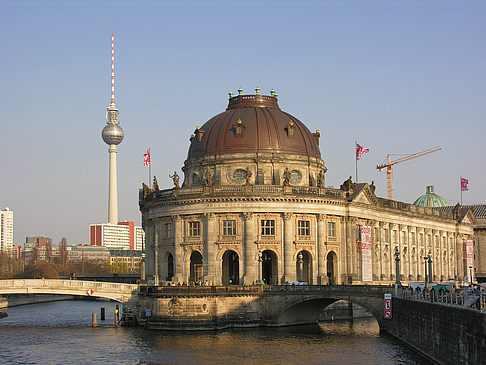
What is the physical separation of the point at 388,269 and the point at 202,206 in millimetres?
36931

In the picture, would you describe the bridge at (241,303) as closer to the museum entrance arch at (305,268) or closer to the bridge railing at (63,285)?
the bridge railing at (63,285)

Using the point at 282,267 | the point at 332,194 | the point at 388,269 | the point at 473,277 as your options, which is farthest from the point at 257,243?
the point at 473,277

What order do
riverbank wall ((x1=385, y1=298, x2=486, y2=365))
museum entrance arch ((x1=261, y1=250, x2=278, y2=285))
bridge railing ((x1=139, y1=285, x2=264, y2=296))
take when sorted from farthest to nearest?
museum entrance arch ((x1=261, y1=250, x2=278, y2=285)), bridge railing ((x1=139, y1=285, x2=264, y2=296)), riverbank wall ((x1=385, y1=298, x2=486, y2=365))

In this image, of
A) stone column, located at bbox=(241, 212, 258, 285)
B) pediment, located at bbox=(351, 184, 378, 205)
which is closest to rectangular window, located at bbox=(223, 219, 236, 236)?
stone column, located at bbox=(241, 212, 258, 285)

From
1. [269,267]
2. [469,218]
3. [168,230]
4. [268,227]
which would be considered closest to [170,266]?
[168,230]

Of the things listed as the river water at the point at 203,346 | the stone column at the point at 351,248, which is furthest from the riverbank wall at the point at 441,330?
the stone column at the point at 351,248

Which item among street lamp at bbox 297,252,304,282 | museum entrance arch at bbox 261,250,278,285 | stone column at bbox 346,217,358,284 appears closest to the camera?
street lamp at bbox 297,252,304,282

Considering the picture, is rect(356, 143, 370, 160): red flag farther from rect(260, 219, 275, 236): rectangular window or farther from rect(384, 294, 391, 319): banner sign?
rect(384, 294, 391, 319): banner sign

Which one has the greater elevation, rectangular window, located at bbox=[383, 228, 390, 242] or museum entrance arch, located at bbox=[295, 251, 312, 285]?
rectangular window, located at bbox=[383, 228, 390, 242]

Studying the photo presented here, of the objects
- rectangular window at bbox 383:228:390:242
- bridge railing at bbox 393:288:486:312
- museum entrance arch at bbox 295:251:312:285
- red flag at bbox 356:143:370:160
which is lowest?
bridge railing at bbox 393:288:486:312

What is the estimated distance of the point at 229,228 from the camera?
316 ft

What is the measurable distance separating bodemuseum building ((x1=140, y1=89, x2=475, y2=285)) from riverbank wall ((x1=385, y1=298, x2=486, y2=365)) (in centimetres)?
2629

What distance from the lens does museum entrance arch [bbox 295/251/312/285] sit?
9895 centimetres

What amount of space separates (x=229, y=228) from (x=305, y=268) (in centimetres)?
1314
